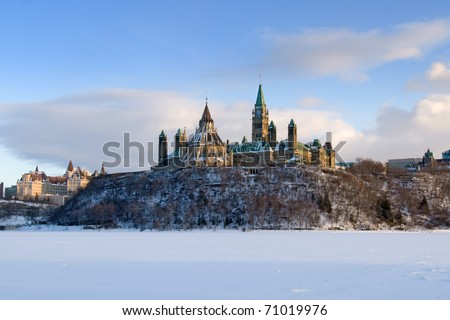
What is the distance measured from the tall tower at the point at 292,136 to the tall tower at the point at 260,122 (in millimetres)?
15406

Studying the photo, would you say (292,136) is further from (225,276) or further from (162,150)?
(225,276)

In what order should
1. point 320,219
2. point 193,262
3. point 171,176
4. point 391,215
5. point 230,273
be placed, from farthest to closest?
point 171,176 < point 391,215 < point 320,219 < point 193,262 < point 230,273

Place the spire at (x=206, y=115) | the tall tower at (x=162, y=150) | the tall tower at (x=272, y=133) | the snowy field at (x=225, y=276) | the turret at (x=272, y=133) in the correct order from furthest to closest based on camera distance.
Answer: the spire at (x=206, y=115)
the tall tower at (x=272, y=133)
the turret at (x=272, y=133)
the tall tower at (x=162, y=150)
the snowy field at (x=225, y=276)

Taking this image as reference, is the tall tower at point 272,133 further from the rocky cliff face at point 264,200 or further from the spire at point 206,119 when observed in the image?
the rocky cliff face at point 264,200

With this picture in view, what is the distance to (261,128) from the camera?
169 m

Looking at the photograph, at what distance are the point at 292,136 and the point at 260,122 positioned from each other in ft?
68.8

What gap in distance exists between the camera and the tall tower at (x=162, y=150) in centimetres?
15925

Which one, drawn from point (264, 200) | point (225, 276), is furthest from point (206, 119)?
point (225, 276)

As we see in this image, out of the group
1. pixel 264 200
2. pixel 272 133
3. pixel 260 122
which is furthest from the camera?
pixel 260 122

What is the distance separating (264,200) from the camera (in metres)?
121

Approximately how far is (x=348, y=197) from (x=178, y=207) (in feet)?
131

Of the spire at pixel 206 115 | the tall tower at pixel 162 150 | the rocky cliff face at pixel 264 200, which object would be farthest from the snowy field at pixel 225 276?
the spire at pixel 206 115
